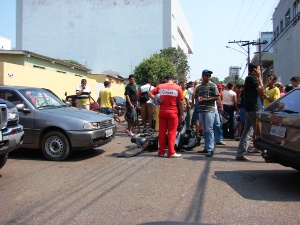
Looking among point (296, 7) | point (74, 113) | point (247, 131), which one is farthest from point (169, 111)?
point (296, 7)

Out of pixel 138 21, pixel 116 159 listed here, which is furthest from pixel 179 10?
pixel 116 159

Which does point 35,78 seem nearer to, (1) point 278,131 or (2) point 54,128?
(2) point 54,128

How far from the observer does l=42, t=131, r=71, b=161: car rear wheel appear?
23.3ft

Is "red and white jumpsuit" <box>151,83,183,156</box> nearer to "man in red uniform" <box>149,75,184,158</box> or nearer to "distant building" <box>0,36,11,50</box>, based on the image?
"man in red uniform" <box>149,75,184,158</box>

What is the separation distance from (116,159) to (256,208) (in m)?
3.69

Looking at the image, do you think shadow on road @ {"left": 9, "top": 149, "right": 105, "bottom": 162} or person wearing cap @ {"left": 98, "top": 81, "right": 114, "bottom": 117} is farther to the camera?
person wearing cap @ {"left": 98, "top": 81, "right": 114, "bottom": 117}

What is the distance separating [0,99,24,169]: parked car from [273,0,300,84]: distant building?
819 inches

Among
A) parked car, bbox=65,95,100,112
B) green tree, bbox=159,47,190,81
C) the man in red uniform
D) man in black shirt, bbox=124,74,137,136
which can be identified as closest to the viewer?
the man in red uniform

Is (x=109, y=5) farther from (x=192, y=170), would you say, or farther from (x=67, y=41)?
(x=192, y=170)

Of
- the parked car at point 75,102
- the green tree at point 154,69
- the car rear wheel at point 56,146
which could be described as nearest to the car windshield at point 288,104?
the car rear wheel at point 56,146

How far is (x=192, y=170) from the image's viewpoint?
6.34 meters

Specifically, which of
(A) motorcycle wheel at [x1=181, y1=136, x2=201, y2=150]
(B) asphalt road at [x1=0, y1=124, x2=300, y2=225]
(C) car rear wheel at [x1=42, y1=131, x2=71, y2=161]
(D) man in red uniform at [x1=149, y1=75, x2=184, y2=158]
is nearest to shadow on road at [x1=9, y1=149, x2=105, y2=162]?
(B) asphalt road at [x1=0, y1=124, x2=300, y2=225]

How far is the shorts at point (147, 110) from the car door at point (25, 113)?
15.3ft

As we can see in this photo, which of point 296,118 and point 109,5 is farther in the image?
point 109,5
